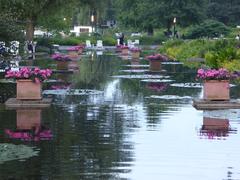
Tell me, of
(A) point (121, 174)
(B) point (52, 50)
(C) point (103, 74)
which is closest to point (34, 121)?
(A) point (121, 174)

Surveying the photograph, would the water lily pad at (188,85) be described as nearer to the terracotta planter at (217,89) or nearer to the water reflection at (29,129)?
the terracotta planter at (217,89)

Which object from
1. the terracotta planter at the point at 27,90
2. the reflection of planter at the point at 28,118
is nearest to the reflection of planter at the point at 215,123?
the reflection of planter at the point at 28,118

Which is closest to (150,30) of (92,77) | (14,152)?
(92,77)

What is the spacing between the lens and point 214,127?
15.3 meters

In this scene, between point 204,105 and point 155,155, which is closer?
point 155,155

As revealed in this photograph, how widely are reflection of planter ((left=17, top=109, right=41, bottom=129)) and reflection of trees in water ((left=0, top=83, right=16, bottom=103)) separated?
2853 millimetres

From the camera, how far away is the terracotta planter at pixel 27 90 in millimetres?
19344

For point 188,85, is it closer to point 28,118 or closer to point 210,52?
point 28,118

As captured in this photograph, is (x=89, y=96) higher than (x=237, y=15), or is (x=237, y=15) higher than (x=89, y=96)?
(x=237, y=15)

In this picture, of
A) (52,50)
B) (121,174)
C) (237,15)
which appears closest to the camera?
(121,174)

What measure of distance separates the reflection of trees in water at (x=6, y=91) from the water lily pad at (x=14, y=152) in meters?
8.21

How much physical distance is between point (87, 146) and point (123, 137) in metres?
1.31

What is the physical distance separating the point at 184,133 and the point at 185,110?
407 cm

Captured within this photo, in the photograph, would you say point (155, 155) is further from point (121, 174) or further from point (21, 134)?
point (21, 134)
